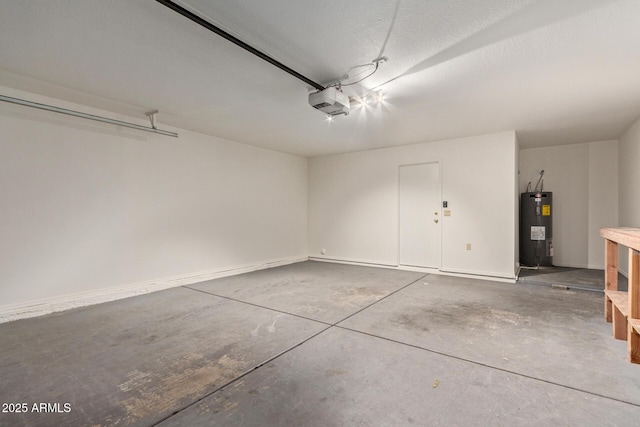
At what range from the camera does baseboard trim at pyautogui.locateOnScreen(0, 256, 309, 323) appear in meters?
3.30

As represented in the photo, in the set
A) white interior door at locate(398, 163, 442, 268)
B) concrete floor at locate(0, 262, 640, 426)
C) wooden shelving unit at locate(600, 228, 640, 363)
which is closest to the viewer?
concrete floor at locate(0, 262, 640, 426)

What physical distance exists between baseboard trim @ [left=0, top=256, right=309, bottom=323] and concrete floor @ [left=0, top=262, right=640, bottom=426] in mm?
185

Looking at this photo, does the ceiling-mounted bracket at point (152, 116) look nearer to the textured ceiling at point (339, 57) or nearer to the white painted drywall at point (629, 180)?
the textured ceiling at point (339, 57)

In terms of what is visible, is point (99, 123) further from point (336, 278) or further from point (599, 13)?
point (599, 13)

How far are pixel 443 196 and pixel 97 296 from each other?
18.4ft

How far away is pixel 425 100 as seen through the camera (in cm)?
354

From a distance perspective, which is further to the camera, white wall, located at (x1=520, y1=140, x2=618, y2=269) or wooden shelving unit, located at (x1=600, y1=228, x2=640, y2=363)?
white wall, located at (x1=520, y1=140, x2=618, y2=269)

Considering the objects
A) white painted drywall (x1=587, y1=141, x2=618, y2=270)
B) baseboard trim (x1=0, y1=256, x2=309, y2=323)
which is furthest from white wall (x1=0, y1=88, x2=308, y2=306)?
white painted drywall (x1=587, y1=141, x2=618, y2=270)

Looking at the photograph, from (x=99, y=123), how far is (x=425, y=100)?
13.7ft

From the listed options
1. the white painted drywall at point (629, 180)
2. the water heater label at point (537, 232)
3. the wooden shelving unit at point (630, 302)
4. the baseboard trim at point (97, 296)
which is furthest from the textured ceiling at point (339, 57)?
the baseboard trim at point (97, 296)

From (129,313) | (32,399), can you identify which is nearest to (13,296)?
(129,313)

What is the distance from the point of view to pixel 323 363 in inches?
89.6

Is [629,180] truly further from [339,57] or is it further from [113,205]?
[113,205]

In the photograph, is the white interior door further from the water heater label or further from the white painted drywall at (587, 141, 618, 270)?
the white painted drywall at (587, 141, 618, 270)
